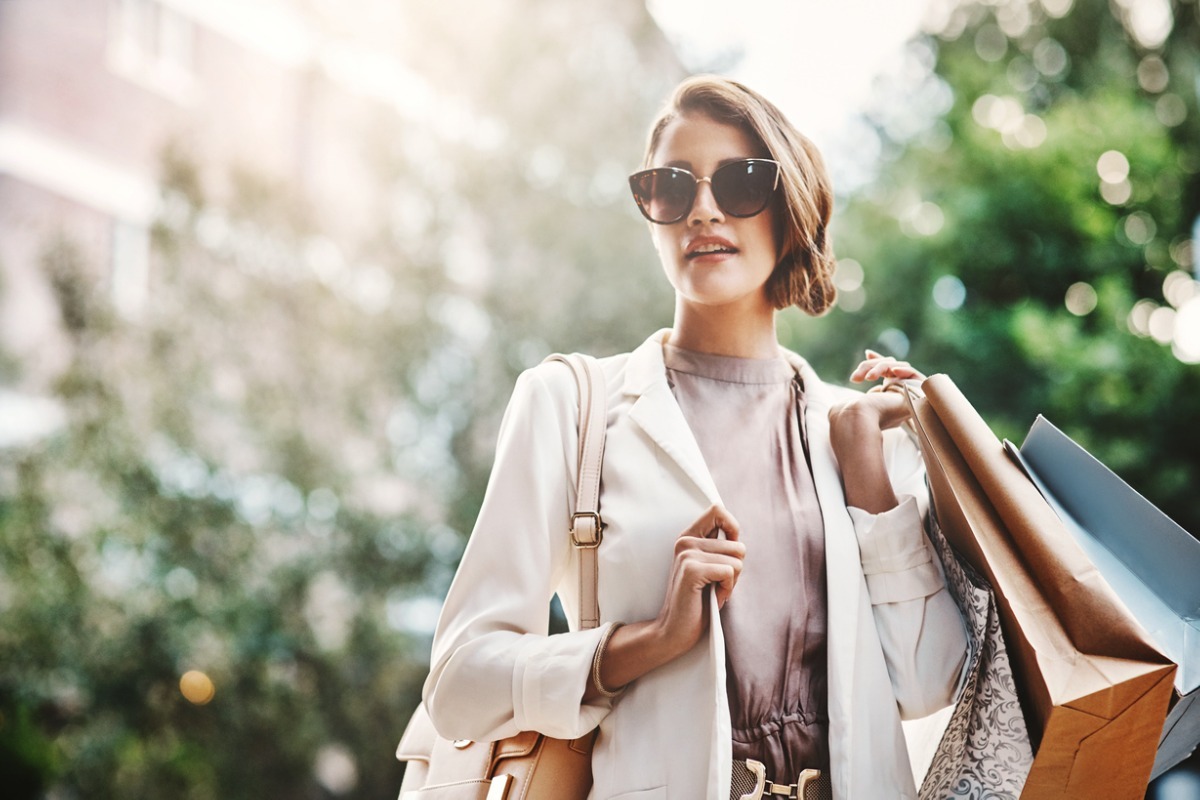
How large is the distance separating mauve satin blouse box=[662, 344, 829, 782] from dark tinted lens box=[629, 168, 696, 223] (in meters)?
0.28

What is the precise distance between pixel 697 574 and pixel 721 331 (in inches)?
23.1

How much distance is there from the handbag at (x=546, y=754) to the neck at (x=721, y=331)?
0.82ft

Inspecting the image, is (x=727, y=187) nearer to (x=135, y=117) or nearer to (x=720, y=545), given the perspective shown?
(x=720, y=545)

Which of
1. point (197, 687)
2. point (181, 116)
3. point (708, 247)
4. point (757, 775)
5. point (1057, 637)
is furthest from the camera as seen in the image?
point (181, 116)

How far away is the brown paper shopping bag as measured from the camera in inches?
53.1

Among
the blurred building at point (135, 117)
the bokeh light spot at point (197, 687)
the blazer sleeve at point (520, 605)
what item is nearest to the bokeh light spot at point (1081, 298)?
the blurred building at point (135, 117)

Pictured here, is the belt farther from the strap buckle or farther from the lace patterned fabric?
the strap buckle

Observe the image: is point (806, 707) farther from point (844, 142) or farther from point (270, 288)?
point (844, 142)

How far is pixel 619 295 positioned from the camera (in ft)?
29.7

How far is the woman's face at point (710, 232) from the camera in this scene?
70.7 inches

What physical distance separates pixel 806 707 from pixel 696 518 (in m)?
0.35

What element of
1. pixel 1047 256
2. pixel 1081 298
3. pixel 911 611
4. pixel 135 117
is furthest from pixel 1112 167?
pixel 135 117

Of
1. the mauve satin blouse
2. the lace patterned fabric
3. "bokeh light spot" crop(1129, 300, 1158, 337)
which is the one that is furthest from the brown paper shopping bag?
"bokeh light spot" crop(1129, 300, 1158, 337)

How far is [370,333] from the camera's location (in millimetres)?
9422
